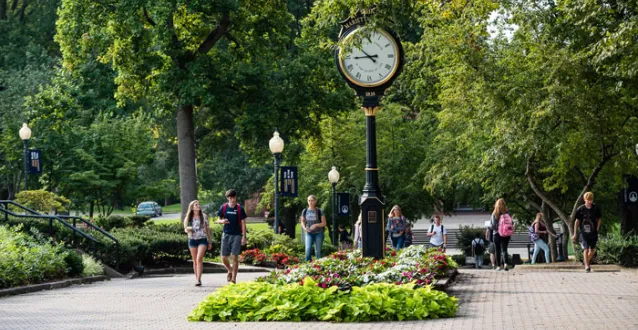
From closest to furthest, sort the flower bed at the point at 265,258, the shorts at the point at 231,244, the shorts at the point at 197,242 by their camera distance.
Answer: the shorts at the point at 231,244 < the shorts at the point at 197,242 < the flower bed at the point at 265,258

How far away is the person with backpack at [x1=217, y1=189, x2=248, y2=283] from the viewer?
55.7ft

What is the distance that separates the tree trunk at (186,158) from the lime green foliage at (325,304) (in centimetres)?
1921

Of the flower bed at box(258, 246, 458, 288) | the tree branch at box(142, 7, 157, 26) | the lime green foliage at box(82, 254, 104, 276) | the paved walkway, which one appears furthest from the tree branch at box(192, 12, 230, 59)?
the flower bed at box(258, 246, 458, 288)

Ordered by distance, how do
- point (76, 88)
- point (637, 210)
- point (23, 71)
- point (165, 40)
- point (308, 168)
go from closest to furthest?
point (637, 210)
point (165, 40)
point (76, 88)
point (308, 168)
point (23, 71)

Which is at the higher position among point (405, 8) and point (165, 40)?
point (165, 40)

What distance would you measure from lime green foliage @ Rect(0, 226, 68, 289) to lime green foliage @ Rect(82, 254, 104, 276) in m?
0.59

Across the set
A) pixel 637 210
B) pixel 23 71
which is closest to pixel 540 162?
pixel 637 210

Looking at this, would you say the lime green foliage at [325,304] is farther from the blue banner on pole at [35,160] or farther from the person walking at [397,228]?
the blue banner on pole at [35,160]

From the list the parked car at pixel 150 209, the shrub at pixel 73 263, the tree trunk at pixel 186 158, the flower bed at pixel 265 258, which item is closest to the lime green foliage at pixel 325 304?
the shrub at pixel 73 263

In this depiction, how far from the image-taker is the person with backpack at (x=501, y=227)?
21.3 metres

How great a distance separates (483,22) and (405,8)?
966cm

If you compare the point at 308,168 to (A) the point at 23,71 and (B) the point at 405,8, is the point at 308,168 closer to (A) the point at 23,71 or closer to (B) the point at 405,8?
(A) the point at 23,71

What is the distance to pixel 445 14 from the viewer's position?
17.5 meters

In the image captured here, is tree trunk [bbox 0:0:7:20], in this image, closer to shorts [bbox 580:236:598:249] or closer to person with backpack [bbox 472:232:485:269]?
person with backpack [bbox 472:232:485:269]
